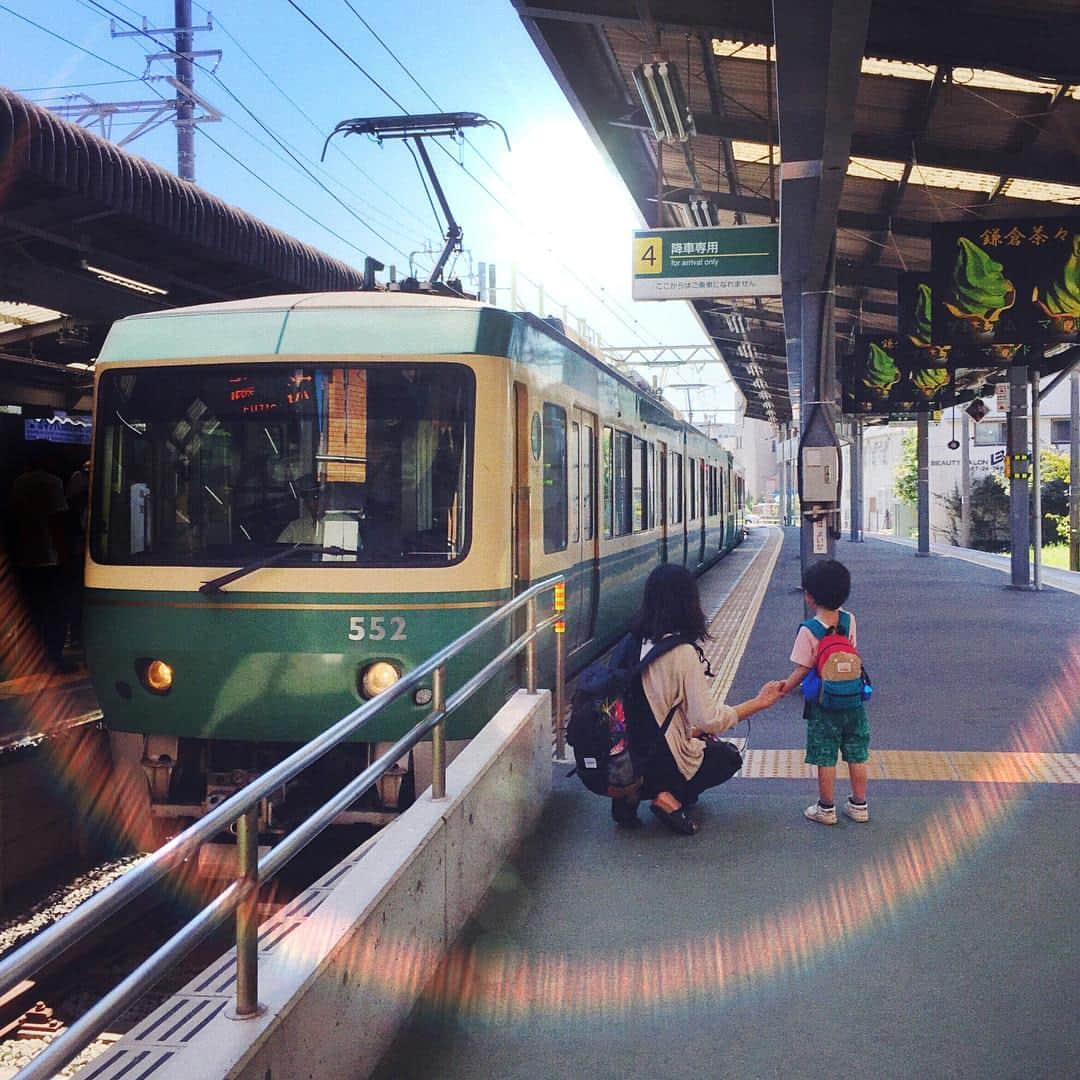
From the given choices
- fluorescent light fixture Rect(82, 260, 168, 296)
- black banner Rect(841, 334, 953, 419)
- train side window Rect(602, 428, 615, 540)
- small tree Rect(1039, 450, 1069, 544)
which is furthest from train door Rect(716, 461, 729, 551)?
small tree Rect(1039, 450, 1069, 544)

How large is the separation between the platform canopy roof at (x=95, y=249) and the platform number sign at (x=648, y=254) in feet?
9.20

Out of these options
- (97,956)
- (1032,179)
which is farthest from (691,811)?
(1032,179)

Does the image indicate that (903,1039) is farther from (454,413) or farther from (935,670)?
(935,670)

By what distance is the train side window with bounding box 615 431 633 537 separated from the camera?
33.0 ft

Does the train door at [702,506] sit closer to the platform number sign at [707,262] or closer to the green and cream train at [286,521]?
the platform number sign at [707,262]

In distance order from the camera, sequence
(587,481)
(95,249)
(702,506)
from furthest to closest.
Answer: (702,506) < (95,249) < (587,481)

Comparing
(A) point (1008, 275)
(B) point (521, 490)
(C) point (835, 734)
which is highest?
(A) point (1008, 275)

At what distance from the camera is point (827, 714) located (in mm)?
5031

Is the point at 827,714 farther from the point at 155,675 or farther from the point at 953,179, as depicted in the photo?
the point at 953,179

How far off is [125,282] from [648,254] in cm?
488

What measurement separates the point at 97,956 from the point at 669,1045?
11.5 feet

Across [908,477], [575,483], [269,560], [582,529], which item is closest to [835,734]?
[269,560]

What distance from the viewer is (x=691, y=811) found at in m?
5.45

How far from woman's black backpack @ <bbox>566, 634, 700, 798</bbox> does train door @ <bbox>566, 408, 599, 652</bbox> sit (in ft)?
9.58
